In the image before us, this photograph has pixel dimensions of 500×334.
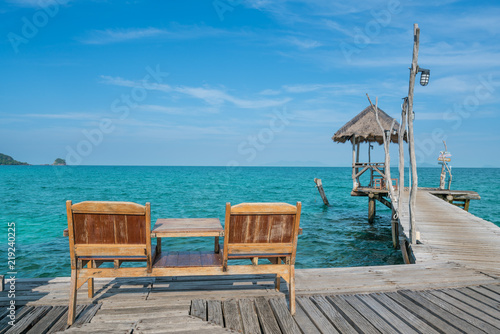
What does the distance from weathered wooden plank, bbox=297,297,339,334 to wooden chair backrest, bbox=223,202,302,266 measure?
0.51 metres

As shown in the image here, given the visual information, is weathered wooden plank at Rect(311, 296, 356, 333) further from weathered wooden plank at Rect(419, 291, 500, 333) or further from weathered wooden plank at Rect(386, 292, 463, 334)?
weathered wooden plank at Rect(419, 291, 500, 333)

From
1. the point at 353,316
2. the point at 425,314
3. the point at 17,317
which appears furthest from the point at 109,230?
the point at 425,314

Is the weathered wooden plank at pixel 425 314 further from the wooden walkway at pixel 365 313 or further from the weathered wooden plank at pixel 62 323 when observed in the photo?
the weathered wooden plank at pixel 62 323

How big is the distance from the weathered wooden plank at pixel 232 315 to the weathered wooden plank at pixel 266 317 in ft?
0.66

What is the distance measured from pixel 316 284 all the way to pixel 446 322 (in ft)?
4.66

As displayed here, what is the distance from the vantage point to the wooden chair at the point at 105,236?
3.26 metres

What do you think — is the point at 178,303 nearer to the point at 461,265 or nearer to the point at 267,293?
the point at 267,293

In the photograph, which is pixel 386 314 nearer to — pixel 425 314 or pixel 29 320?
pixel 425 314

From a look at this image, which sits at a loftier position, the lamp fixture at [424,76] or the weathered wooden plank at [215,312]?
the lamp fixture at [424,76]

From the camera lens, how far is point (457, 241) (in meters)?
7.23

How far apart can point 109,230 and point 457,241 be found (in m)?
6.70

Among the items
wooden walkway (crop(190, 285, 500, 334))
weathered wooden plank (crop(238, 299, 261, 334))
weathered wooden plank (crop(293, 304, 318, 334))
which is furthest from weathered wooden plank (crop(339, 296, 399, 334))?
weathered wooden plank (crop(238, 299, 261, 334))

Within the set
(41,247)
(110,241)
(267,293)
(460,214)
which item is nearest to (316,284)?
(267,293)

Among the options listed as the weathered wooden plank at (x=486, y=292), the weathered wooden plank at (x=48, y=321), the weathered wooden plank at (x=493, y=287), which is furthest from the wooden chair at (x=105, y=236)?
the weathered wooden plank at (x=493, y=287)
